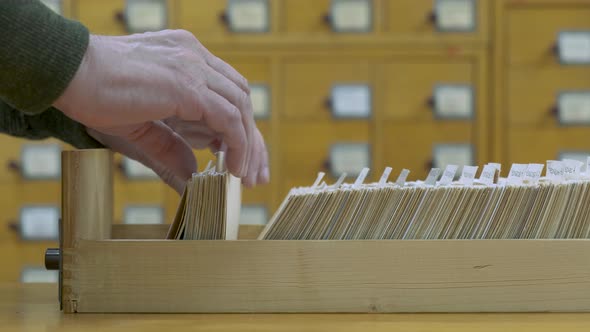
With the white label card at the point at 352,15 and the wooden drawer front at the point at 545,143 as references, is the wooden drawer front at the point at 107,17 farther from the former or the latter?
the wooden drawer front at the point at 545,143

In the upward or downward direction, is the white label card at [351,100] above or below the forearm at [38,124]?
below

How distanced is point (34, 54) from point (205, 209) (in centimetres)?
25

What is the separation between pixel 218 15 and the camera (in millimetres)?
2799

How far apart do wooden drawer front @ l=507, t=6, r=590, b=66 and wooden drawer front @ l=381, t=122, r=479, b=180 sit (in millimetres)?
293

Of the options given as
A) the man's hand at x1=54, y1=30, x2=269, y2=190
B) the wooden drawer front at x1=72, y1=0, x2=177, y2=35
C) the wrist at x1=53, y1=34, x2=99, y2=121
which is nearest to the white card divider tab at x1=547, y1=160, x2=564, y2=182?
the man's hand at x1=54, y1=30, x2=269, y2=190

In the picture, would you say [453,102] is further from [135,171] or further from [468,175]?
[468,175]

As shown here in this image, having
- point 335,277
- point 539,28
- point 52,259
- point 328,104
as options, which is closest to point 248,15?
point 328,104

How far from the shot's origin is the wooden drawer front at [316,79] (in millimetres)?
2775

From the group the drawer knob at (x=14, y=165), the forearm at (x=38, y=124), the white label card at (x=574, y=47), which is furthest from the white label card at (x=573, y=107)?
the forearm at (x=38, y=124)

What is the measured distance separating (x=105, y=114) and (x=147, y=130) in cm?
31

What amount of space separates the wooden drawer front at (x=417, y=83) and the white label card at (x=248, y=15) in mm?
433

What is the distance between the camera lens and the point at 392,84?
2775 mm

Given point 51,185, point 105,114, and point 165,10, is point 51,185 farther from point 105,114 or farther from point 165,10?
point 105,114

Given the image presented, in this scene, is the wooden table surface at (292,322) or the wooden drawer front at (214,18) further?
the wooden drawer front at (214,18)
